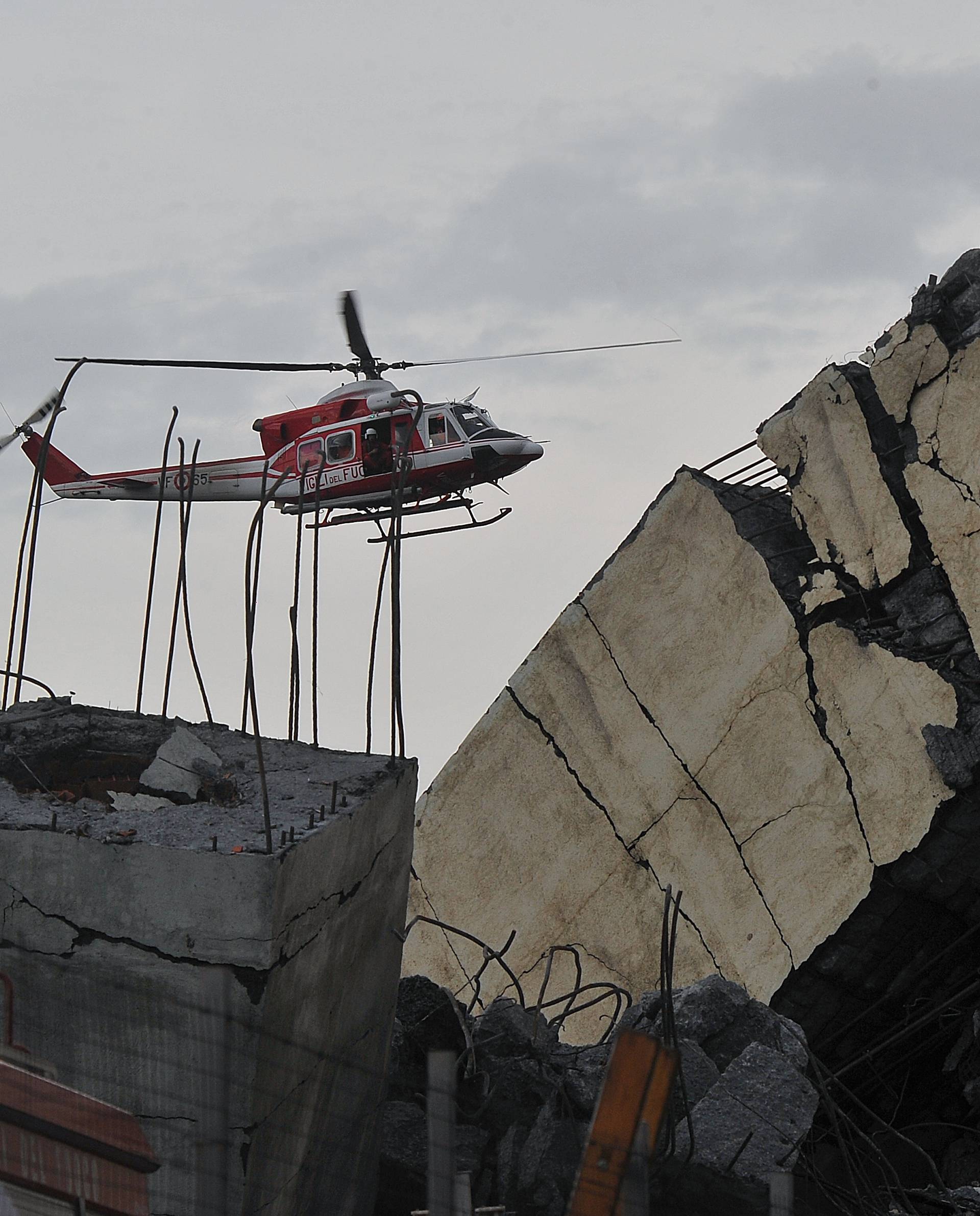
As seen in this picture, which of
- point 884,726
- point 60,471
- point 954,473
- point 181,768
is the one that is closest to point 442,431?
point 60,471

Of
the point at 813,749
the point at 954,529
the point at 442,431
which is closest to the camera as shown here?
the point at 954,529

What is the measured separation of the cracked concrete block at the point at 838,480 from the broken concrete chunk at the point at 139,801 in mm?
3712

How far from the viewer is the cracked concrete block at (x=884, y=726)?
6406 millimetres

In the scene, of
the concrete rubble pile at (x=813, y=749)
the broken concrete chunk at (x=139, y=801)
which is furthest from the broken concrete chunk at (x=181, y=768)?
the concrete rubble pile at (x=813, y=749)

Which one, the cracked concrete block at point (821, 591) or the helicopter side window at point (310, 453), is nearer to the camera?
the cracked concrete block at point (821, 591)

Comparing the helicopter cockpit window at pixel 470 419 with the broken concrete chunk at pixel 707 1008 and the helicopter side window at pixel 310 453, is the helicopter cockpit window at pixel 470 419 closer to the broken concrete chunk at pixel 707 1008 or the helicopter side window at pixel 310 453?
the helicopter side window at pixel 310 453

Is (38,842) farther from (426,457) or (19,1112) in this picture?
(426,457)

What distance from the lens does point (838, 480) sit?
275 inches

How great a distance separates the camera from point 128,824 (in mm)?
3953

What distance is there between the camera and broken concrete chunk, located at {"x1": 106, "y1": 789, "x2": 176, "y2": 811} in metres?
4.49

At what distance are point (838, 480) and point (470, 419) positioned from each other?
5.72 meters

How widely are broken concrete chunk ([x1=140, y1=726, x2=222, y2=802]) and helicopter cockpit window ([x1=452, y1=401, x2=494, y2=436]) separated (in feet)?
24.9

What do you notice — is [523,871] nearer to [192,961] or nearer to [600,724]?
[600,724]

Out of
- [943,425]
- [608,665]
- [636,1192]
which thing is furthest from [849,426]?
[636,1192]
